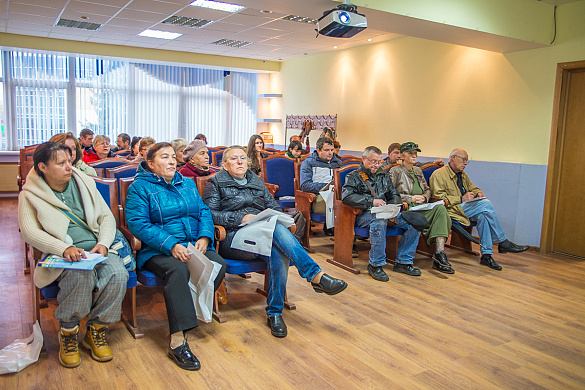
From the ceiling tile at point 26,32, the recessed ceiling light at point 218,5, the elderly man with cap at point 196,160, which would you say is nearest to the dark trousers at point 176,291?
the elderly man with cap at point 196,160

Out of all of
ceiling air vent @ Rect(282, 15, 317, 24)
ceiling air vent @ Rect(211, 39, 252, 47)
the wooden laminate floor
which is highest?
ceiling air vent @ Rect(211, 39, 252, 47)

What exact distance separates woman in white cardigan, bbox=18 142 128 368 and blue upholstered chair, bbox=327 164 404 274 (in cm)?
231

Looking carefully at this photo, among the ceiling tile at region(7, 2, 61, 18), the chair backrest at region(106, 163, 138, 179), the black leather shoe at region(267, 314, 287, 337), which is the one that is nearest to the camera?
the black leather shoe at region(267, 314, 287, 337)

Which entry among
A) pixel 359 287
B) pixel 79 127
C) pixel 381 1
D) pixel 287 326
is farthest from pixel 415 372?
pixel 79 127

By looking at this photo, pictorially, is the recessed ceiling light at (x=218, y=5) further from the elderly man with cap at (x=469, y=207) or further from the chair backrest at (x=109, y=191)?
the chair backrest at (x=109, y=191)

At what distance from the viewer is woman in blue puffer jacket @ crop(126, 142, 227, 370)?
8.56 feet

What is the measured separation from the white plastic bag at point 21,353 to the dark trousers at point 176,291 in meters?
0.70

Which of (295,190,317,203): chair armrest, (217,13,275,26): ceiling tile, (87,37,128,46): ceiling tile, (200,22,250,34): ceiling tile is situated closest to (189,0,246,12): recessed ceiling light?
(217,13,275,26): ceiling tile

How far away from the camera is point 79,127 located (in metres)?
10.4

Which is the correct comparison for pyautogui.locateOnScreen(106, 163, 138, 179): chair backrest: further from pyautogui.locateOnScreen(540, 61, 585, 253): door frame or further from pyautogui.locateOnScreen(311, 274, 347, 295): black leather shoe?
pyautogui.locateOnScreen(540, 61, 585, 253): door frame

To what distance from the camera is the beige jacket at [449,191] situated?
Answer: 4.95 metres

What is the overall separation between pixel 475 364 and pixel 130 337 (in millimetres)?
2069

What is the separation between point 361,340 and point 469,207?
2676 millimetres

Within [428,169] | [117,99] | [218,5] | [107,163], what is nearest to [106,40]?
[117,99]
